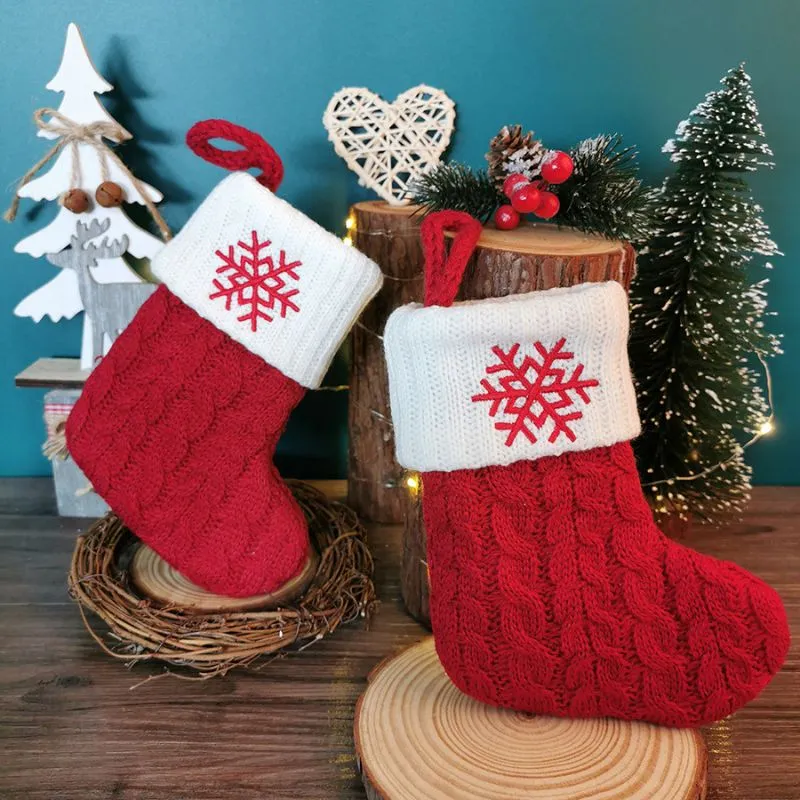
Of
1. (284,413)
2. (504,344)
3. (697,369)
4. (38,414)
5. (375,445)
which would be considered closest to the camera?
(504,344)

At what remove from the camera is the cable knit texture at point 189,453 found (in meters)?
1.15

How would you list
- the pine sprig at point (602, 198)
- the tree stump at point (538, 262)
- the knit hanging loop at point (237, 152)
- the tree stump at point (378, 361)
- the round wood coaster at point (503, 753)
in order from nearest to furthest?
1. the round wood coaster at point (503, 753)
2. the tree stump at point (538, 262)
3. the pine sprig at point (602, 198)
4. the knit hanging loop at point (237, 152)
5. the tree stump at point (378, 361)

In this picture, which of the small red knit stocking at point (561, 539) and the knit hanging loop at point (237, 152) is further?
the knit hanging loop at point (237, 152)

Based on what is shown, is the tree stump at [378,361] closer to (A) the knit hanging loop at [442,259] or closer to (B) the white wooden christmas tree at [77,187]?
(A) the knit hanging loop at [442,259]

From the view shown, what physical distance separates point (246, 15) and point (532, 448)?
1030 millimetres

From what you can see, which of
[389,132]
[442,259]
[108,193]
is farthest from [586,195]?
[108,193]

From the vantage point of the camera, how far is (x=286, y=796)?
899mm

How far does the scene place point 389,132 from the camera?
141cm

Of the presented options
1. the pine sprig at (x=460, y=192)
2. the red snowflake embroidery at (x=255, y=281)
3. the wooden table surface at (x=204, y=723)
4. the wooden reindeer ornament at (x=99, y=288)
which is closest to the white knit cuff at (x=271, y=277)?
the red snowflake embroidery at (x=255, y=281)

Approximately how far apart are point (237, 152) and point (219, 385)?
391mm

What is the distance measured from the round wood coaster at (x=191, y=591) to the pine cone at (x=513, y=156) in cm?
74

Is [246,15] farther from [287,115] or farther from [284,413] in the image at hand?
[284,413]

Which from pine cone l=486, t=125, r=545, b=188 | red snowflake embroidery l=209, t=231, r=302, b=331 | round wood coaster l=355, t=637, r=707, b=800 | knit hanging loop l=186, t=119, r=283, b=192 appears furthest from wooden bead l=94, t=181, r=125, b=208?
round wood coaster l=355, t=637, r=707, b=800

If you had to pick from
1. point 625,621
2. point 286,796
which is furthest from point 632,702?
point 286,796
